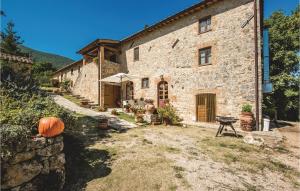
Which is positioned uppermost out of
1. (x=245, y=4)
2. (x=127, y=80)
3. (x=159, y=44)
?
(x=245, y=4)

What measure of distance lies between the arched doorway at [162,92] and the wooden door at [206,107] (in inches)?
99.3

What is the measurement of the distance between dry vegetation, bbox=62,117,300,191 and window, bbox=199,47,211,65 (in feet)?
18.0

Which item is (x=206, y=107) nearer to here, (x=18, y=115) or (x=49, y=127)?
(x=49, y=127)

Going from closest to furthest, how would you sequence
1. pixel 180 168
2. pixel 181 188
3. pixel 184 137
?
pixel 181 188 < pixel 180 168 < pixel 184 137

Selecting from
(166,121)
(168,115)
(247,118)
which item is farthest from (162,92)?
(247,118)

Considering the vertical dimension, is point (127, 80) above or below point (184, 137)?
above

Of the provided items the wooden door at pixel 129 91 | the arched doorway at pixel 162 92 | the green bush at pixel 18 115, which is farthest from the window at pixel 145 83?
the green bush at pixel 18 115

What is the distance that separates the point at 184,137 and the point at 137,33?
10327mm

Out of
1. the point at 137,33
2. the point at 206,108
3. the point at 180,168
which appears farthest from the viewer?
the point at 137,33

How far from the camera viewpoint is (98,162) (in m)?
4.12

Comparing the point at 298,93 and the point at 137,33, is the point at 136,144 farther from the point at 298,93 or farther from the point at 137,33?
the point at 298,93

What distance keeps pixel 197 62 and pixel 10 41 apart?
33.5m

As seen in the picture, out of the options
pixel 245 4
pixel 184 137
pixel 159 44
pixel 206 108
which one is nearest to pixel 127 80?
pixel 159 44

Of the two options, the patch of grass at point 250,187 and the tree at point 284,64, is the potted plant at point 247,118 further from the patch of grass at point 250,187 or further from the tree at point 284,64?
the tree at point 284,64
